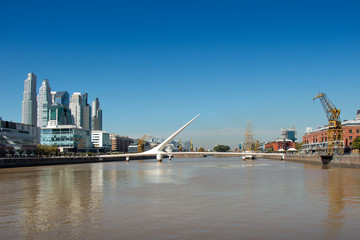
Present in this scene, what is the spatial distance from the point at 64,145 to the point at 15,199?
92.8m

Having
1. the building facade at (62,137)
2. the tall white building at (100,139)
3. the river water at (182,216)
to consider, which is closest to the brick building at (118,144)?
the tall white building at (100,139)

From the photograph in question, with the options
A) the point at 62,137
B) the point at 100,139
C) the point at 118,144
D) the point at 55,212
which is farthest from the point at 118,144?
the point at 55,212

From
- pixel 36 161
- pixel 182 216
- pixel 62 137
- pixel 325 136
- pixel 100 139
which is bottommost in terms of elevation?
pixel 182 216

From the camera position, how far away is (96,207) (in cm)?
1388

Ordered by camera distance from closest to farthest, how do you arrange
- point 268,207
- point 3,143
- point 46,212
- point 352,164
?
point 46,212, point 268,207, point 352,164, point 3,143

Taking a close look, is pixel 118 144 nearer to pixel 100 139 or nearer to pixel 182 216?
pixel 100 139

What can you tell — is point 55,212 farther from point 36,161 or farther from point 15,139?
point 15,139

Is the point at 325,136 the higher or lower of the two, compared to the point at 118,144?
higher

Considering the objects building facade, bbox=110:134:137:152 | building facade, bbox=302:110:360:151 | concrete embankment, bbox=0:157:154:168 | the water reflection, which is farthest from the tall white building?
the water reflection

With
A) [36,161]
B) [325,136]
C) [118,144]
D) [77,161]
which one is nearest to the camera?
[36,161]

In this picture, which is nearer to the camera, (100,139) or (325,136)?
(325,136)

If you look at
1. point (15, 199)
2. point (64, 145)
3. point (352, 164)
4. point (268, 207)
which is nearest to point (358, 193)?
point (268, 207)

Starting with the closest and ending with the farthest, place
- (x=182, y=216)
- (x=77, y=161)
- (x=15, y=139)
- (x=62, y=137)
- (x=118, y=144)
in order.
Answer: (x=182, y=216)
(x=77, y=161)
(x=15, y=139)
(x=62, y=137)
(x=118, y=144)

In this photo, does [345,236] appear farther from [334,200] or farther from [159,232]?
[334,200]
